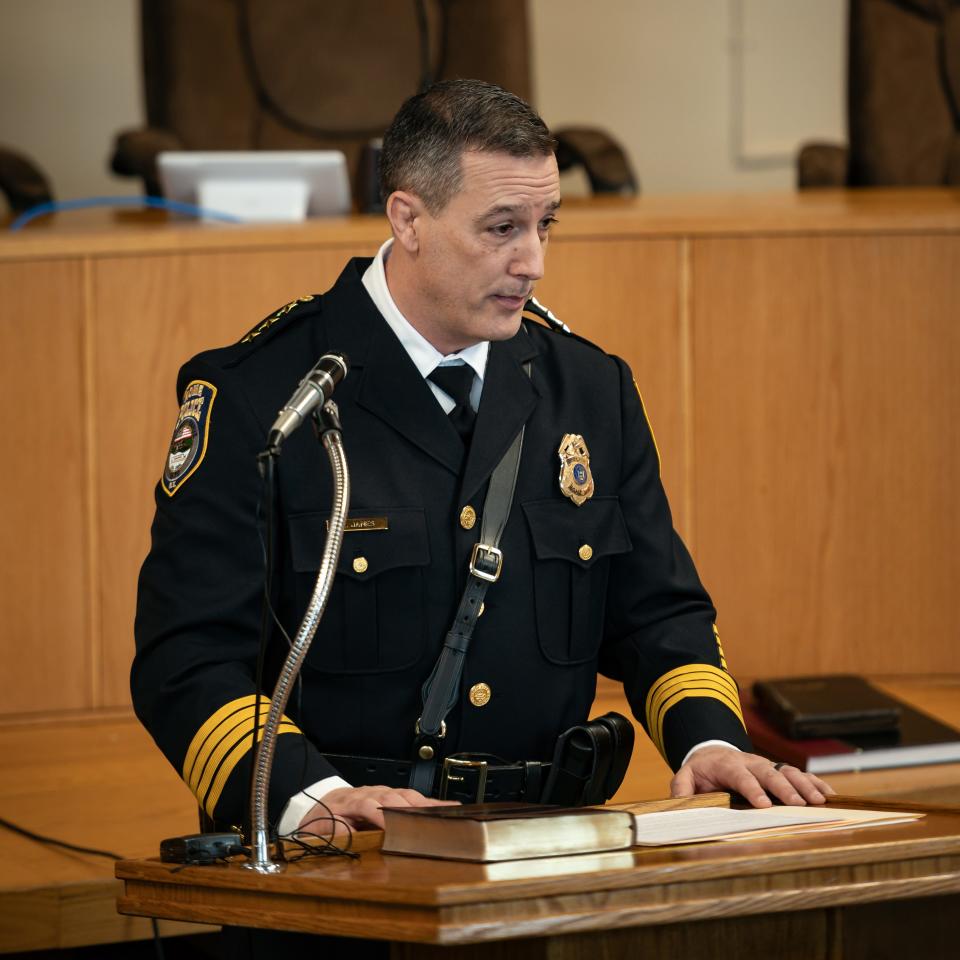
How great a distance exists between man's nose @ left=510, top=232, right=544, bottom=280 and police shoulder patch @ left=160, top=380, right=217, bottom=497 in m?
0.32

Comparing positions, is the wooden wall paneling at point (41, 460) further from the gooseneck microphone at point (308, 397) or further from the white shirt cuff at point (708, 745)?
the gooseneck microphone at point (308, 397)

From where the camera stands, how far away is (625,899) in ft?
3.21

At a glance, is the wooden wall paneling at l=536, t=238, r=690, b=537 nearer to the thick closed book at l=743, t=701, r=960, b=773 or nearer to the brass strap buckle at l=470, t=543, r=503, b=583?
the thick closed book at l=743, t=701, r=960, b=773

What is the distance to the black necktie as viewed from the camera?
1.57 meters

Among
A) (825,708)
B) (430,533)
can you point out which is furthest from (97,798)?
(825,708)

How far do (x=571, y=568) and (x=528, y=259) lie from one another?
0.33 metres

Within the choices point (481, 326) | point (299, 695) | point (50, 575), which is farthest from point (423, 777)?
point (50, 575)

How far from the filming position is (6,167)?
125 inches

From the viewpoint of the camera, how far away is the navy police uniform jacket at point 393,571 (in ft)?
4.77

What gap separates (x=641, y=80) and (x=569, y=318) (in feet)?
9.60

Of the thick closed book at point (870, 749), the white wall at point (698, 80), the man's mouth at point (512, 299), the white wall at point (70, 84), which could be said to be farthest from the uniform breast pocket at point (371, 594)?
the white wall at point (698, 80)

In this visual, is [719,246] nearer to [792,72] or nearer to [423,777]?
[423,777]

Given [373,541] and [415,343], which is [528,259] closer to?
[415,343]

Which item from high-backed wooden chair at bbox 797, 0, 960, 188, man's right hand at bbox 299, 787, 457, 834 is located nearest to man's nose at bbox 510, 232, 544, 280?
man's right hand at bbox 299, 787, 457, 834
